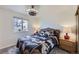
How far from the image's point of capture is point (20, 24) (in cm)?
196

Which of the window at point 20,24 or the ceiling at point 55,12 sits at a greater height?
the ceiling at point 55,12

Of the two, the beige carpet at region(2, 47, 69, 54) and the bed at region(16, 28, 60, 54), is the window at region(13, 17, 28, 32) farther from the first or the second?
the beige carpet at region(2, 47, 69, 54)

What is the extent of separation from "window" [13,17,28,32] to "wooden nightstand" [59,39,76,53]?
0.71 meters

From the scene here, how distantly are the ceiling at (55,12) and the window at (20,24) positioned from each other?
0.54 feet

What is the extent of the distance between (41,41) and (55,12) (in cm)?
58

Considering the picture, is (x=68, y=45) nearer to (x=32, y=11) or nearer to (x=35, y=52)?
(x=35, y=52)

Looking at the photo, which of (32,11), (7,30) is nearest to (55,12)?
(32,11)

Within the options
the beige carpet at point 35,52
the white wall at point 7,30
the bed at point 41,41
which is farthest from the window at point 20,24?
the beige carpet at point 35,52

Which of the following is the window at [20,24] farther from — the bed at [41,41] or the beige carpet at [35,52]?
the beige carpet at [35,52]

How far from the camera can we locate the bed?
1.85 m

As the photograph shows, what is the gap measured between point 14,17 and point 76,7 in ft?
3.70

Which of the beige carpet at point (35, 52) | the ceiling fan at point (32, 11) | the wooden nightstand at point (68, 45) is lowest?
the beige carpet at point (35, 52)

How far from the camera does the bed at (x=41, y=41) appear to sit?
6.06 feet
